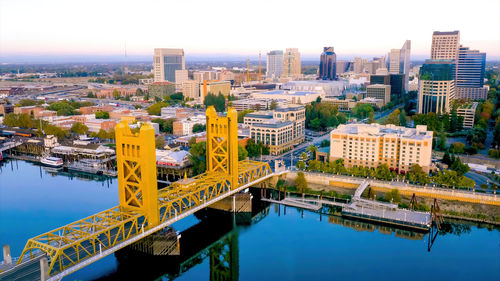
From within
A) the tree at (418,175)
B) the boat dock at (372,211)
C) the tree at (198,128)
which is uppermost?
the tree at (198,128)

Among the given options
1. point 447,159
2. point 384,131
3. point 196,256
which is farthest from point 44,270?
point 447,159

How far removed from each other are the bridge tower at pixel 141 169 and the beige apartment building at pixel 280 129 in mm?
18240

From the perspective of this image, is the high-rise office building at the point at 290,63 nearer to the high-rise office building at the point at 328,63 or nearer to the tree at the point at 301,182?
the high-rise office building at the point at 328,63

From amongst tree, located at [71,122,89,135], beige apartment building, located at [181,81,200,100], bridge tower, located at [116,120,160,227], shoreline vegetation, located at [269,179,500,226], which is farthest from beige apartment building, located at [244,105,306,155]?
beige apartment building, located at [181,81,200,100]

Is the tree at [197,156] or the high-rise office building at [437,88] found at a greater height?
the high-rise office building at [437,88]

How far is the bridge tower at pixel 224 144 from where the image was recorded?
71.5 feet

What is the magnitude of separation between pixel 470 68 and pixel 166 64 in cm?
5982

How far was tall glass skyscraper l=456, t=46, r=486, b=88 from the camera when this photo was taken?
214ft

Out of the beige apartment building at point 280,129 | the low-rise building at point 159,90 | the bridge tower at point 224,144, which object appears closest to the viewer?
the bridge tower at point 224,144

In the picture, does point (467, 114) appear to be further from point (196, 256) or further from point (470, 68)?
point (196, 256)

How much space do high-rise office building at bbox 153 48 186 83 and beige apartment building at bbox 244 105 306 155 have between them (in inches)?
2232

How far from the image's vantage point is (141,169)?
15.8 m

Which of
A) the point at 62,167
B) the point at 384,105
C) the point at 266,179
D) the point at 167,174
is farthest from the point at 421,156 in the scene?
the point at 384,105

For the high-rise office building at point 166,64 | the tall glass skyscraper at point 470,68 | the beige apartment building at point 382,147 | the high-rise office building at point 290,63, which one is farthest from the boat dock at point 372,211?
the high-rise office building at point 290,63
